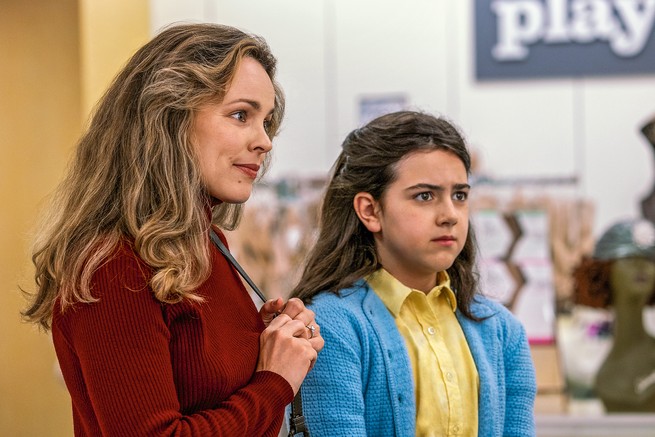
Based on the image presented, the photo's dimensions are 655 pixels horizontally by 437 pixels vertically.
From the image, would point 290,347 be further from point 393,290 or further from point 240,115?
point 393,290

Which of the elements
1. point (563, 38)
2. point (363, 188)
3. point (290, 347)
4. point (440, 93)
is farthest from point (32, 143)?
point (563, 38)

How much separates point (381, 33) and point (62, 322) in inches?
132

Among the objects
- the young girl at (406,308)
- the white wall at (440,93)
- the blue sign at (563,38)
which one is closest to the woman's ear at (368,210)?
the young girl at (406,308)

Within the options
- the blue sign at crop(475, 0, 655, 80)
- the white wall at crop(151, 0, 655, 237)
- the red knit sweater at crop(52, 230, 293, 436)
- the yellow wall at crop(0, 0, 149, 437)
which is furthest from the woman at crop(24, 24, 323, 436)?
the blue sign at crop(475, 0, 655, 80)

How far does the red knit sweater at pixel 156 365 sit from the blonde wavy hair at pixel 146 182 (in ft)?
0.10

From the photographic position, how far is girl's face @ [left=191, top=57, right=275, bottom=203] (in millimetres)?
1380

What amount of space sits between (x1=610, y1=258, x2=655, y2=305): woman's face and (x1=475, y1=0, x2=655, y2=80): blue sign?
1062 mm

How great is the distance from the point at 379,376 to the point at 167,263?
636 mm

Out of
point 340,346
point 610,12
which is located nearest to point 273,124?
point 340,346

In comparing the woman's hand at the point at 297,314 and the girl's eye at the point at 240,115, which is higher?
the girl's eye at the point at 240,115

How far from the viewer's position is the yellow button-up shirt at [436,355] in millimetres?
1780

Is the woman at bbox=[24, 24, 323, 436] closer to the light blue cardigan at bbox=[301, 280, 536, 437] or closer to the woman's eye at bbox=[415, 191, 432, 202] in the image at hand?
the light blue cardigan at bbox=[301, 280, 536, 437]

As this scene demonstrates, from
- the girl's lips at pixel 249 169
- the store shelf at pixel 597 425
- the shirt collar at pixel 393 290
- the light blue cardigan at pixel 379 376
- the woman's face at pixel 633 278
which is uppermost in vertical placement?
the girl's lips at pixel 249 169

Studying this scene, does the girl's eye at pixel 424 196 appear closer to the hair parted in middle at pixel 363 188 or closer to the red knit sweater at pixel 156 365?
the hair parted in middle at pixel 363 188
